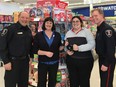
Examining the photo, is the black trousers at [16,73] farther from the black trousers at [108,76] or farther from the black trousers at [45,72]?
the black trousers at [108,76]

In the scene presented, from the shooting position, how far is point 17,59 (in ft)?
10.2

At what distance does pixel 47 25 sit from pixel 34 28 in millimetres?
943

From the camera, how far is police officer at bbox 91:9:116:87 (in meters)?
2.92

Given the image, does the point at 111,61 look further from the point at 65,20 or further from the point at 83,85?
the point at 65,20

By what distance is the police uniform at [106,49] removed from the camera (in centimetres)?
292

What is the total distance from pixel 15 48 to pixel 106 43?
4.41 ft

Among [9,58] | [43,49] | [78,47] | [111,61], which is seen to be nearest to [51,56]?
[43,49]

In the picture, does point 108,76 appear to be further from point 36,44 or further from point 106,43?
point 36,44

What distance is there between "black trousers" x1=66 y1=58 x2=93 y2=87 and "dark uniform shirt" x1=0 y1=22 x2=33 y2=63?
774mm

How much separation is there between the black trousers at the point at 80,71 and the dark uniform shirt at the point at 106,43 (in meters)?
0.31

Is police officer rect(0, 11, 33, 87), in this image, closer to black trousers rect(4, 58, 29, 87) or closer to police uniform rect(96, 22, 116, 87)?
black trousers rect(4, 58, 29, 87)

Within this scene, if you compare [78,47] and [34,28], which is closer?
[78,47]

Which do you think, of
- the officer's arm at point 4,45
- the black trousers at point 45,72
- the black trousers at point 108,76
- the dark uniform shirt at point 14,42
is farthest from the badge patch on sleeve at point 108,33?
the officer's arm at point 4,45

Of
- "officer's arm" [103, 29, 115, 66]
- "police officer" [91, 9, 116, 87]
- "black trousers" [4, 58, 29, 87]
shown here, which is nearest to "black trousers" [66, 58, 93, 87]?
"police officer" [91, 9, 116, 87]
